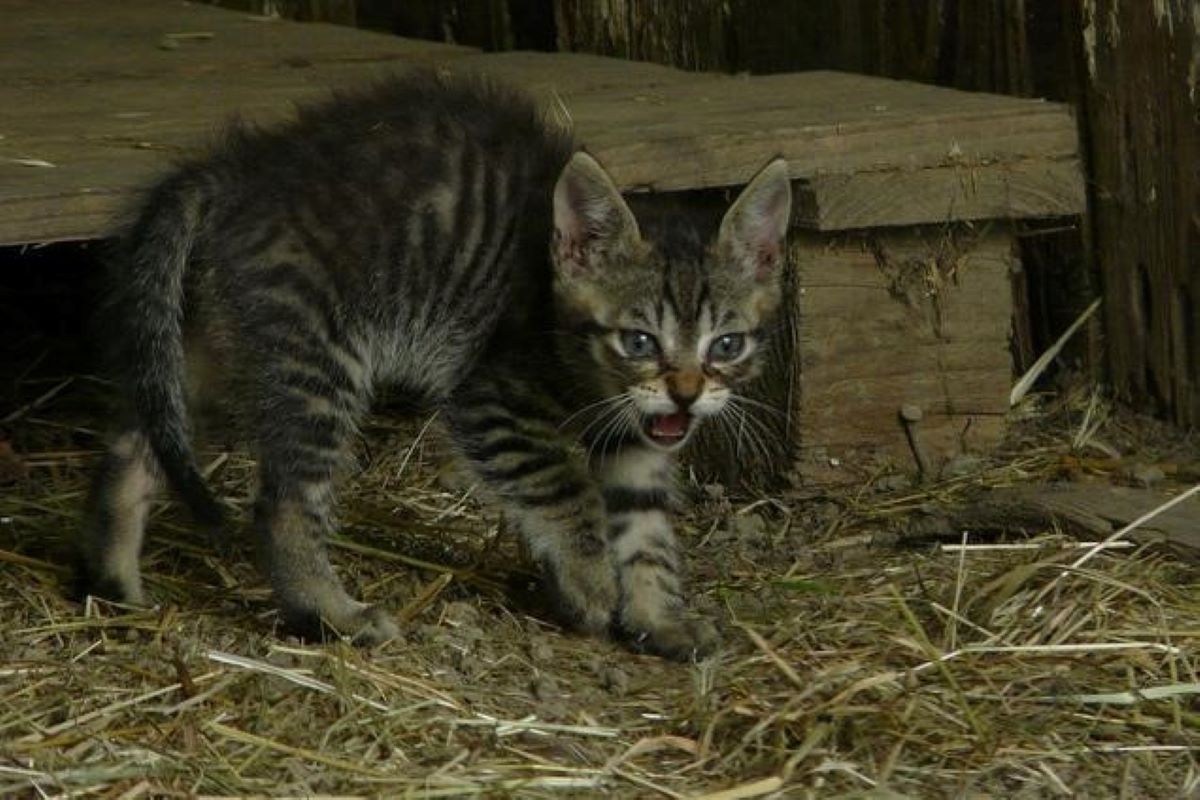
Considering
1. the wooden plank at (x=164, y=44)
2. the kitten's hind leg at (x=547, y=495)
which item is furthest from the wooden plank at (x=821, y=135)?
the wooden plank at (x=164, y=44)

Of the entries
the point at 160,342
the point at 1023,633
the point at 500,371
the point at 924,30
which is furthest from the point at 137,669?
the point at 924,30

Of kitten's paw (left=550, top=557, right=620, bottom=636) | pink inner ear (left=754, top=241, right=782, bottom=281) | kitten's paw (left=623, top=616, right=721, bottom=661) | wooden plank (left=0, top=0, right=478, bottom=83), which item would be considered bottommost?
kitten's paw (left=623, top=616, right=721, bottom=661)

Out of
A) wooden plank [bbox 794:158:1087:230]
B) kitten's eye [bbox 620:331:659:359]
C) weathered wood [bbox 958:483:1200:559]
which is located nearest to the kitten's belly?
kitten's eye [bbox 620:331:659:359]

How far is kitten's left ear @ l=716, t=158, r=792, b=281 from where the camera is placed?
5.67 meters

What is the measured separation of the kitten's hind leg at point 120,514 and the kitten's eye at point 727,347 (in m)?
1.32

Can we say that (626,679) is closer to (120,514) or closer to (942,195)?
(120,514)

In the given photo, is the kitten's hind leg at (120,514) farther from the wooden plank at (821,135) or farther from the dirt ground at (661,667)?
the wooden plank at (821,135)

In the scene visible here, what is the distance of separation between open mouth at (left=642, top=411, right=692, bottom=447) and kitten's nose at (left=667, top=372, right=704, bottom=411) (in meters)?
0.10

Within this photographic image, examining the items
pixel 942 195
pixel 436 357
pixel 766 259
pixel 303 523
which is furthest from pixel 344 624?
→ pixel 942 195

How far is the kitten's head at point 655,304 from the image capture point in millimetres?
5559

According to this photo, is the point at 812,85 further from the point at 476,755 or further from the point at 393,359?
the point at 476,755

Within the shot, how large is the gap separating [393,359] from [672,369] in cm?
67

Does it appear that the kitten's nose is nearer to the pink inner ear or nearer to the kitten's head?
the kitten's head

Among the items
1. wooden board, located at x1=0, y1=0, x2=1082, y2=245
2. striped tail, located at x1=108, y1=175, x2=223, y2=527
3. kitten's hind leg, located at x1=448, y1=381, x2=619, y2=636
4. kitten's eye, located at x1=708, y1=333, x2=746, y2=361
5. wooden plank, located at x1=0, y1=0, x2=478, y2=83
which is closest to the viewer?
striped tail, located at x1=108, y1=175, x2=223, y2=527
